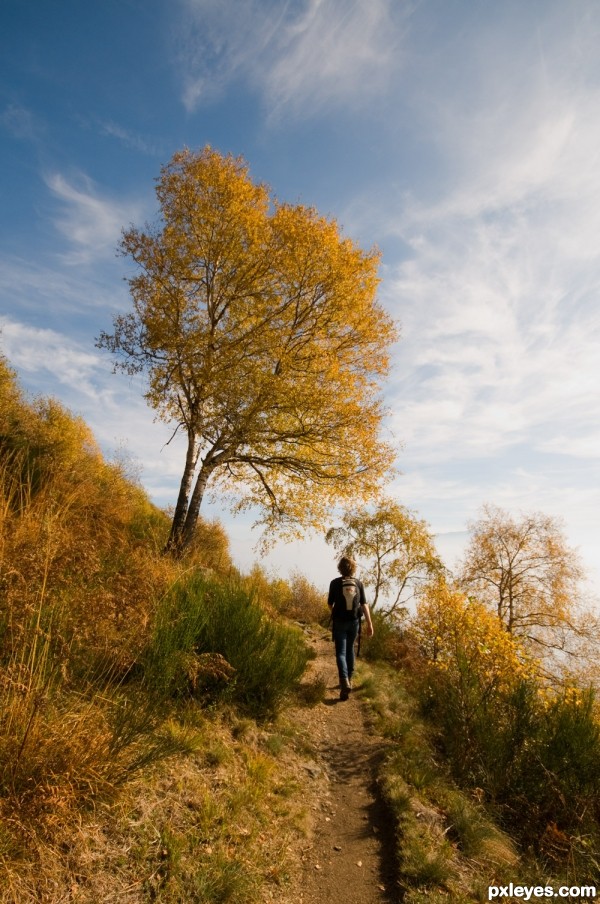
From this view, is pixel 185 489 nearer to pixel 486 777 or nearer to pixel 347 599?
pixel 347 599

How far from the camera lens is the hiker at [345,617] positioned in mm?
6960

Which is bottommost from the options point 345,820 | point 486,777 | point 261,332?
point 345,820

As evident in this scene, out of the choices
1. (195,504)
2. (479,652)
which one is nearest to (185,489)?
(195,504)

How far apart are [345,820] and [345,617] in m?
3.21

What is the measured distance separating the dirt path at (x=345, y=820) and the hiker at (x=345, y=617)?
625 mm

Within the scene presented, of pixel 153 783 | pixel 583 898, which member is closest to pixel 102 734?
pixel 153 783

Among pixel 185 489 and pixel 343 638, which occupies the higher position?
pixel 185 489

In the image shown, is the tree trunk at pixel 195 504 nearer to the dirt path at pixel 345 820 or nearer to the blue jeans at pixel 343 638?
the blue jeans at pixel 343 638

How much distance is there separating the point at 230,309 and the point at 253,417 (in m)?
3.87

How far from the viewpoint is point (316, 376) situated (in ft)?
36.1

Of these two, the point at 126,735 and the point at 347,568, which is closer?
the point at 126,735

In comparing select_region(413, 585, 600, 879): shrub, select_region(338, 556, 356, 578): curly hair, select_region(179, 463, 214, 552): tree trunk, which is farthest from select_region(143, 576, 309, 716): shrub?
select_region(179, 463, 214, 552): tree trunk

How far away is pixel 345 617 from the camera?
7012 mm

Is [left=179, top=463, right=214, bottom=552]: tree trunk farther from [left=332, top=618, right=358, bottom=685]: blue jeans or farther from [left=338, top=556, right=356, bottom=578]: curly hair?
[left=332, top=618, right=358, bottom=685]: blue jeans
